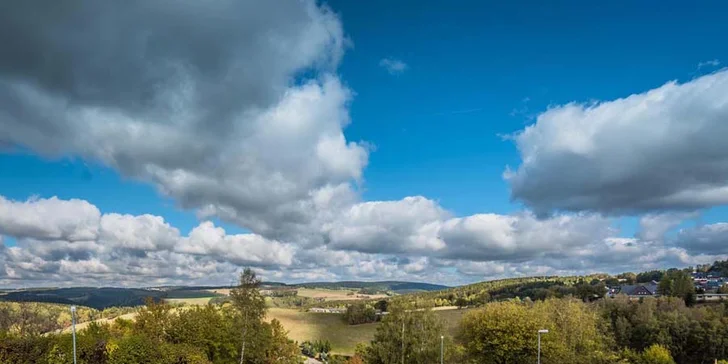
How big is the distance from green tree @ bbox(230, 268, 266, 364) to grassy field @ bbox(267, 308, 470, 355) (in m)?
58.6

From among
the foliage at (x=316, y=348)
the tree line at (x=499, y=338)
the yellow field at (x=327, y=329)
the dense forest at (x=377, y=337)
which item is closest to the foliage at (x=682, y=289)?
the dense forest at (x=377, y=337)

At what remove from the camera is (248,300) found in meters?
52.6

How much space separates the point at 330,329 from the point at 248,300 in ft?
276

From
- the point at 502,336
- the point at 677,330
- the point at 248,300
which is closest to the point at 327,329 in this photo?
the point at 677,330

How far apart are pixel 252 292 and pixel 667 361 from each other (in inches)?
2330

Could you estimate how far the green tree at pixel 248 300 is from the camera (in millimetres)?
52469

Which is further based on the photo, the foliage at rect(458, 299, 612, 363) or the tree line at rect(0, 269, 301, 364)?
the foliage at rect(458, 299, 612, 363)

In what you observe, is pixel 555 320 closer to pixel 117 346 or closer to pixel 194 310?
pixel 194 310

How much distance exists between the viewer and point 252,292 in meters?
52.7

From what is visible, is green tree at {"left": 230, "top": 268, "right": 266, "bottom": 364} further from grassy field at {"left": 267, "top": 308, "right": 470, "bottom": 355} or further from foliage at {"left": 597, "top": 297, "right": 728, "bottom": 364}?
foliage at {"left": 597, "top": 297, "right": 728, "bottom": 364}

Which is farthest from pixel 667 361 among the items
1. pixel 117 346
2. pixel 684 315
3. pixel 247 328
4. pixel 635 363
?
pixel 117 346

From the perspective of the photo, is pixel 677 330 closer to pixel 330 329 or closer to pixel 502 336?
pixel 502 336

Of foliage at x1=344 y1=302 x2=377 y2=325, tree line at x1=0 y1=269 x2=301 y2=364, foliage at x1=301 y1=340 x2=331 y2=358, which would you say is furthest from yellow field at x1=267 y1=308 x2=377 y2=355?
tree line at x1=0 y1=269 x2=301 y2=364

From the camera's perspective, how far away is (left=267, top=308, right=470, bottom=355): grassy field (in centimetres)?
11900
